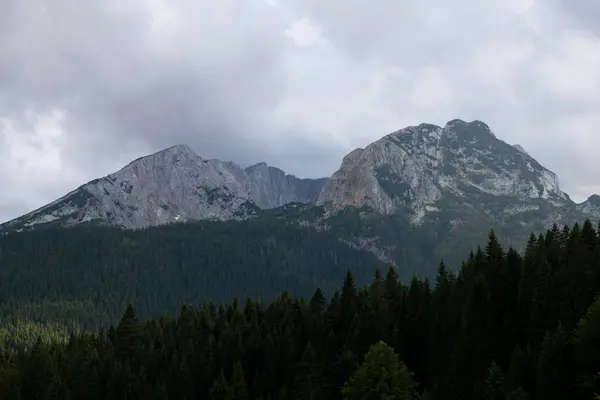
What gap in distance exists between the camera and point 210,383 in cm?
10712

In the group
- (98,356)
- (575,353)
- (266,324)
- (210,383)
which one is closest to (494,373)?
(575,353)

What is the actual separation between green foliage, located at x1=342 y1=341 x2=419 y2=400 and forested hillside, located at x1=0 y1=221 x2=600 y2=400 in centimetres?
13

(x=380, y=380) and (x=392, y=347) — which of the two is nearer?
(x=380, y=380)

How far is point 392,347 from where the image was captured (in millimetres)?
79250

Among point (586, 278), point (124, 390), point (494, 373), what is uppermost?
point (586, 278)

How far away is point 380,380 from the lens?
63.0 m

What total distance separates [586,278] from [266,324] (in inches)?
2480

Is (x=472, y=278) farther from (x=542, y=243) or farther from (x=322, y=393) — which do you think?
(x=322, y=393)

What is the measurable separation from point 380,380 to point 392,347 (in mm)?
16658

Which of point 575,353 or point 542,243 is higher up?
point 542,243

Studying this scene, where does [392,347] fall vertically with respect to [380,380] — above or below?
above

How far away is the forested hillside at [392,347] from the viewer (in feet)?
220

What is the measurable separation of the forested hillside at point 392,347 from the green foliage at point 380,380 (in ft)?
0.44

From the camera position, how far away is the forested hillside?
220ft
